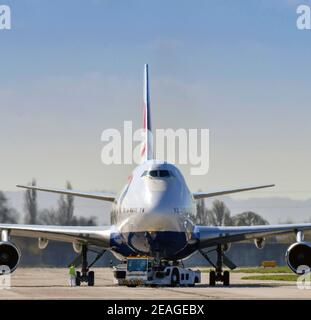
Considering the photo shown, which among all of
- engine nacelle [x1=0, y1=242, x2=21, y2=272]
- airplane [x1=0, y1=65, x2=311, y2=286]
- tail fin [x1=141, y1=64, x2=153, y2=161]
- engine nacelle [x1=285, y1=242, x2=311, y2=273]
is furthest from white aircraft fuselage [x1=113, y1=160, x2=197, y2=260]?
tail fin [x1=141, y1=64, x2=153, y2=161]

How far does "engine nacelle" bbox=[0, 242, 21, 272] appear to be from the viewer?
47688 mm

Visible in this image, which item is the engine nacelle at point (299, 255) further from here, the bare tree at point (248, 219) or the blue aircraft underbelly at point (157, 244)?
the bare tree at point (248, 219)

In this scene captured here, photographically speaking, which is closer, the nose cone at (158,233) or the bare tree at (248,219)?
the nose cone at (158,233)

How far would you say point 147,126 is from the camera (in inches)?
2414

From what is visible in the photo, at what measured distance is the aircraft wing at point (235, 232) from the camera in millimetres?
48806

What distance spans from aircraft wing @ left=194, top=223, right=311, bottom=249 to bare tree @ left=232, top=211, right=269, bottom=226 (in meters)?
63.6

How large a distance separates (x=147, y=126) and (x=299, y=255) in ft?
53.9

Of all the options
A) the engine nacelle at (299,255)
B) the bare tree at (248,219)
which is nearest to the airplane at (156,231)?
the engine nacelle at (299,255)

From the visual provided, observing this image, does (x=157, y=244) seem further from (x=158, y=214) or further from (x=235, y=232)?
(x=235, y=232)

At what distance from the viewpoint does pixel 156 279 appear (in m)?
45.2

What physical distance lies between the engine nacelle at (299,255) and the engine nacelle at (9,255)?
41.3 ft

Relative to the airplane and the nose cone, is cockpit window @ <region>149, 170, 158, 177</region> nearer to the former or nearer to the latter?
the airplane

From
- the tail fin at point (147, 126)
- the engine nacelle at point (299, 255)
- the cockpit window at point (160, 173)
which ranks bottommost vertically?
the engine nacelle at point (299, 255)

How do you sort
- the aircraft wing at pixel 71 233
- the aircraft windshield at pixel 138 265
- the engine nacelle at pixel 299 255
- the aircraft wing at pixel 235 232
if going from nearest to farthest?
the aircraft windshield at pixel 138 265
the engine nacelle at pixel 299 255
the aircraft wing at pixel 235 232
the aircraft wing at pixel 71 233
